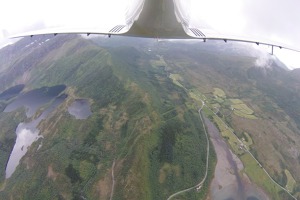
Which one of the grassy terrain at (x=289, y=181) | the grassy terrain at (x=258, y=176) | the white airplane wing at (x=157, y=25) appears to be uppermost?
the white airplane wing at (x=157, y=25)

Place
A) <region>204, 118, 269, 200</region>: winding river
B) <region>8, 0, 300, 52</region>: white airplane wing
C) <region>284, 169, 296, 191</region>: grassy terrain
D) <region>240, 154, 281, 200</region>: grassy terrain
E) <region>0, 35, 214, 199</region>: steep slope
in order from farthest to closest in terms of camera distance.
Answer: <region>284, 169, 296, 191</region>: grassy terrain
<region>240, 154, 281, 200</region>: grassy terrain
<region>0, 35, 214, 199</region>: steep slope
<region>204, 118, 269, 200</region>: winding river
<region>8, 0, 300, 52</region>: white airplane wing

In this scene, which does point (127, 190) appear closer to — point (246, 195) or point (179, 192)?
point (179, 192)

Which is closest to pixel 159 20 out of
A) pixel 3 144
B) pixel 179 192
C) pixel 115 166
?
pixel 179 192

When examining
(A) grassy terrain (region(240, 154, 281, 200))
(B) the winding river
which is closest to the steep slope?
(B) the winding river

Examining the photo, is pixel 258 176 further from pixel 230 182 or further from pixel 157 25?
pixel 157 25

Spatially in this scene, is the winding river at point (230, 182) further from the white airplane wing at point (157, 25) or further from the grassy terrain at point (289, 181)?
the white airplane wing at point (157, 25)

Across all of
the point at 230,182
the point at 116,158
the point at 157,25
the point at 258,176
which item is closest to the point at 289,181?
the point at 258,176

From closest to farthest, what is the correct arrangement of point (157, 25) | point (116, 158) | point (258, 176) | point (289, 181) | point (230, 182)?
point (157, 25) < point (230, 182) < point (258, 176) < point (116, 158) < point (289, 181)

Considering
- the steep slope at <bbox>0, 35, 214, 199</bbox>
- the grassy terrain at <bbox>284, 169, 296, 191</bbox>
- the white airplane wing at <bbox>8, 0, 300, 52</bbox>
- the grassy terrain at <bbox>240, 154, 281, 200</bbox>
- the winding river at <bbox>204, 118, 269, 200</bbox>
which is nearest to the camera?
the white airplane wing at <bbox>8, 0, 300, 52</bbox>

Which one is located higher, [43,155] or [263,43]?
[263,43]

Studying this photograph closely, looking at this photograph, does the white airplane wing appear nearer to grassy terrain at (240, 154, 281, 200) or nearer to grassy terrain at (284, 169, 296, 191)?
grassy terrain at (240, 154, 281, 200)

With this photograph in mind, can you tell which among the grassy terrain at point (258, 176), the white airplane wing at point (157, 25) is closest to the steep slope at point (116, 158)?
the grassy terrain at point (258, 176)
